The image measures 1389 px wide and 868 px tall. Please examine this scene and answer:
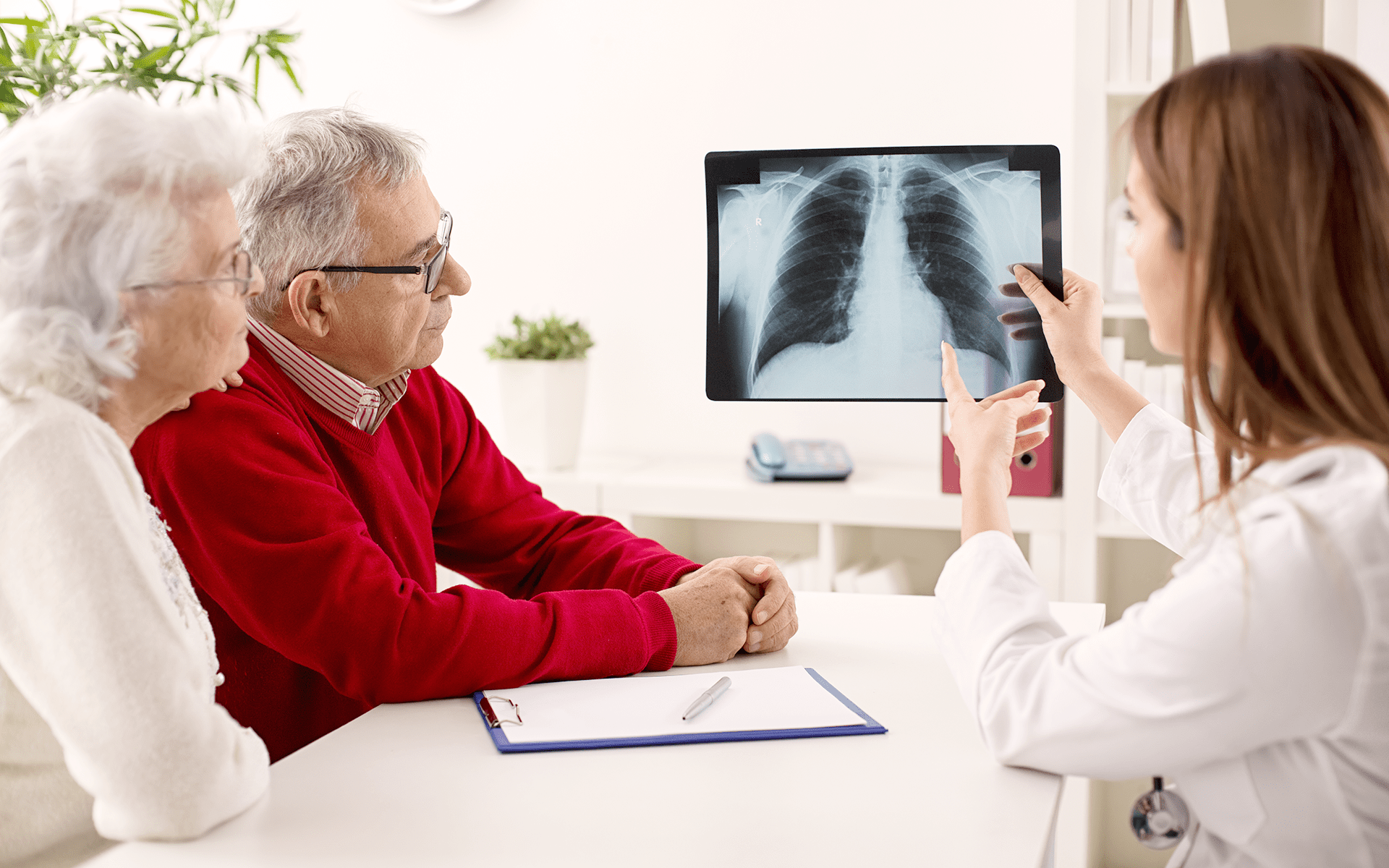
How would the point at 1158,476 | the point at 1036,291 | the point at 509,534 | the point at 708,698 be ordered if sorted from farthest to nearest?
1. the point at 509,534
2. the point at 1036,291
3. the point at 1158,476
4. the point at 708,698

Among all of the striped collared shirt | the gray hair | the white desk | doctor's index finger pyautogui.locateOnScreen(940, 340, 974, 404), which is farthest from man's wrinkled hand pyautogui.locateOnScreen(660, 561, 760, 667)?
the gray hair

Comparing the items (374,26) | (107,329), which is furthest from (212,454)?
(374,26)

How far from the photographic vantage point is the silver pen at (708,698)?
41.3 inches

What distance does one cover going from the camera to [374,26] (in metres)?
2.96

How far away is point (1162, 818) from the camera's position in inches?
33.9

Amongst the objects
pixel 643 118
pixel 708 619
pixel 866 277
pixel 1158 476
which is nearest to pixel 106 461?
pixel 708 619

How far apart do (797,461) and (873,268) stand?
3.75 ft

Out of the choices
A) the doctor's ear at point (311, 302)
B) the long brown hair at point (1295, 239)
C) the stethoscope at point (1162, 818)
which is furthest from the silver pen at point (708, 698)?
the doctor's ear at point (311, 302)

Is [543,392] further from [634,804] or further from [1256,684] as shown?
[1256,684]

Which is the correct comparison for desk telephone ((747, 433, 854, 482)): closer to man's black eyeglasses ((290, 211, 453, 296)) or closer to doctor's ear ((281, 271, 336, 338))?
man's black eyeglasses ((290, 211, 453, 296))

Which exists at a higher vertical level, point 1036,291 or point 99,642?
point 1036,291

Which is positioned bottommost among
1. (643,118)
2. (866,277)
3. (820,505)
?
(820,505)

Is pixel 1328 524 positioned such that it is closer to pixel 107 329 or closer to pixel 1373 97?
pixel 1373 97

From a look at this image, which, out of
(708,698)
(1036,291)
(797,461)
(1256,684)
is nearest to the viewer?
(1256,684)
